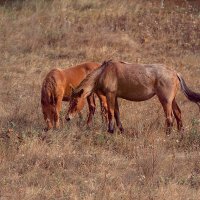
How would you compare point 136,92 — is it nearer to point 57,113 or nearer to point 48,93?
point 57,113

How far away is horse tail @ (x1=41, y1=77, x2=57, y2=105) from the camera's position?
413 inches

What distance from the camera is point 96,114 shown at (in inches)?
471

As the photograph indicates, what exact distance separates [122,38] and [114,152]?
997 cm

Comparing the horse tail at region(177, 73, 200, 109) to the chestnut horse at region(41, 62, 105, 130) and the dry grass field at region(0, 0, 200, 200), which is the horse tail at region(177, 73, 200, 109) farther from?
the chestnut horse at region(41, 62, 105, 130)

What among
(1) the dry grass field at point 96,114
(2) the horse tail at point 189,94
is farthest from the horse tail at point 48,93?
(2) the horse tail at point 189,94

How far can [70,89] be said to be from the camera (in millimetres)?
11172

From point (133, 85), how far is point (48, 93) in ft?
5.08

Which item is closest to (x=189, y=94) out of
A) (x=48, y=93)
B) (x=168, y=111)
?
(x=168, y=111)

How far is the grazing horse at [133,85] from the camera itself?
1020cm

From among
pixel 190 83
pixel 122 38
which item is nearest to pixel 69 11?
pixel 122 38

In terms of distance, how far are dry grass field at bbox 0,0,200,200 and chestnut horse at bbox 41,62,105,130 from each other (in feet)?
1.12

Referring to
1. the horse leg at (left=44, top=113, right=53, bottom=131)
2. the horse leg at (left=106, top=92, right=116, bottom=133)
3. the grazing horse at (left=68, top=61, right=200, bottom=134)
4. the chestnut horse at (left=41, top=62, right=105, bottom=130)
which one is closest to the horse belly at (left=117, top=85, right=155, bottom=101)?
the grazing horse at (left=68, top=61, right=200, bottom=134)

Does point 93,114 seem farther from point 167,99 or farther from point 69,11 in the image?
point 69,11

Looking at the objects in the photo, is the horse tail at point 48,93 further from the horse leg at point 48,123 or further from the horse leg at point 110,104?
the horse leg at point 110,104
